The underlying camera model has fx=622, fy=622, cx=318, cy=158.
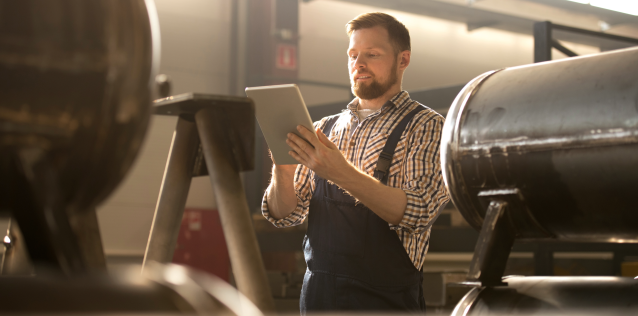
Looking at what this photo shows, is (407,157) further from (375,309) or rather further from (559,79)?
(559,79)

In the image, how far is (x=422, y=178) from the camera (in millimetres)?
1818

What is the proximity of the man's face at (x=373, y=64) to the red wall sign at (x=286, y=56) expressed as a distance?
3.75 metres

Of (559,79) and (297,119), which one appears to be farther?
(297,119)

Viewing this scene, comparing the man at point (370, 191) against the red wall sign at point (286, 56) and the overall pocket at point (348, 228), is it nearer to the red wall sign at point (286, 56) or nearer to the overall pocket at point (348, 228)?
the overall pocket at point (348, 228)

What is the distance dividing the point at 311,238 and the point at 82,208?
130cm

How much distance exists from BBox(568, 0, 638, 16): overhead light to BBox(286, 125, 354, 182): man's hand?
5061 mm

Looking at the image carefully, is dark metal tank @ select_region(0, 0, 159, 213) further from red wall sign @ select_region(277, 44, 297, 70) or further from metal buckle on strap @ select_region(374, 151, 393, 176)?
red wall sign @ select_region(277, 44, 297, 70)

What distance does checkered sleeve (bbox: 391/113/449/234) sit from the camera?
1.77m

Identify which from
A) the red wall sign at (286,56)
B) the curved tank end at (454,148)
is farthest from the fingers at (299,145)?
the red wall sign at (286,56)

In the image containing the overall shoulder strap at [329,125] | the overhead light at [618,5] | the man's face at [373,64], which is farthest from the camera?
the overhead light at [618,5]

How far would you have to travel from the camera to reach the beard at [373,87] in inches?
77.8

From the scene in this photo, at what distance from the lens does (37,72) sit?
0.55 meters

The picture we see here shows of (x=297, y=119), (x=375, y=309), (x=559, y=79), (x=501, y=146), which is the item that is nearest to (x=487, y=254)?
(x=501, y=146)

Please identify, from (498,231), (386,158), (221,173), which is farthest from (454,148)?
(221,173)
